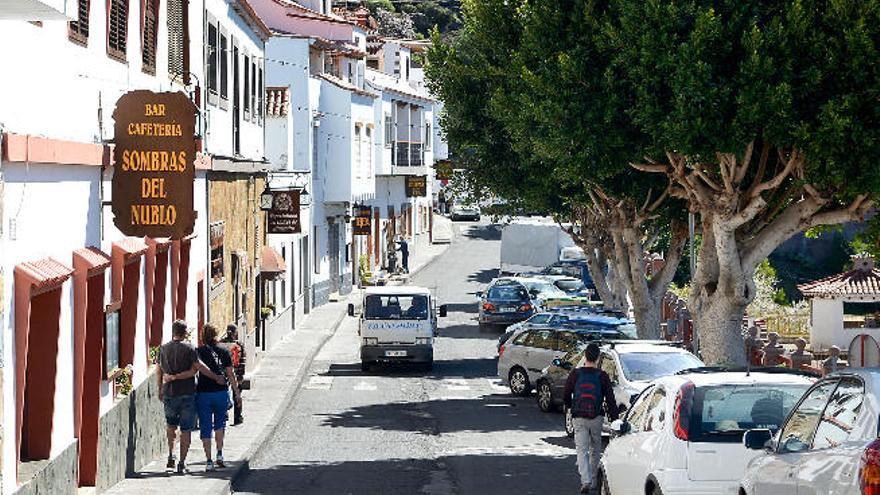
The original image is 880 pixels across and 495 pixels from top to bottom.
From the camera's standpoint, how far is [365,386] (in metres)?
34.5

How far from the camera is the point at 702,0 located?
22.3 metres

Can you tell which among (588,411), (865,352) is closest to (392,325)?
(865,352)

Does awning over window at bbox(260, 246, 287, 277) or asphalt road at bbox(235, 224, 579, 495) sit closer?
asphalt road at bbox(235, 224, 579, 495)

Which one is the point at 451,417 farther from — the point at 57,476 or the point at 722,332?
the point at 57,476

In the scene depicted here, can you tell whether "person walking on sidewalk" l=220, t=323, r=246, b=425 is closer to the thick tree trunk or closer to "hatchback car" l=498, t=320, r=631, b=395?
"hatchback car" l=498, t=320, r=631, b=395

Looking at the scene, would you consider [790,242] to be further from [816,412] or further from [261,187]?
[816,412]

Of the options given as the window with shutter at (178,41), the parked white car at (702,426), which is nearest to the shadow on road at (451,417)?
the window with shutter at (178,41)

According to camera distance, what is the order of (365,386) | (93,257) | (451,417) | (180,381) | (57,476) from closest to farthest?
(57,476)
(93,257)
(180,381)
(451,417)
(365,386)

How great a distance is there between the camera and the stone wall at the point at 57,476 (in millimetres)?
13680

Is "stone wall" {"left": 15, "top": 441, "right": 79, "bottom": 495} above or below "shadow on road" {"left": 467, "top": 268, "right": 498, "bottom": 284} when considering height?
below

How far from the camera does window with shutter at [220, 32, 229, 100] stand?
1185 inches

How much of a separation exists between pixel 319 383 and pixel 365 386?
116 centimetres

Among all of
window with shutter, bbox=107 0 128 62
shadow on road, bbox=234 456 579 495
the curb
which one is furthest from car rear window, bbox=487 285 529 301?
window with shutter, bbox=107 0 128 62

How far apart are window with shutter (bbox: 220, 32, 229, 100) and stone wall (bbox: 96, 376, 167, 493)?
9.66m
